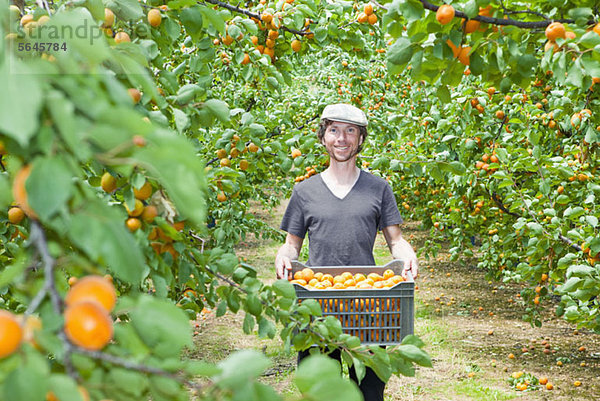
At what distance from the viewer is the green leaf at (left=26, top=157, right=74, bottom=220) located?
0.66 m

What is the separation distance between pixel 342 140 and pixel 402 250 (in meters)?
0.71

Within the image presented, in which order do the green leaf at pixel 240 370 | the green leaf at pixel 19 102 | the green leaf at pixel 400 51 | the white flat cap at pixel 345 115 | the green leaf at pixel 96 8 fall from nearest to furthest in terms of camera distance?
1. the green leaf at pixel 19 102
2. the green leaf at pixel 240 370
3. the green leaf at pixel 96 8
4. the green leaf at pixel 400 51
5. the white flat cap at pixel 345 115

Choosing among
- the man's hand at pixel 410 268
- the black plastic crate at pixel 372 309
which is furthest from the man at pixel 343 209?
the black plastic crate at pixel 372 309

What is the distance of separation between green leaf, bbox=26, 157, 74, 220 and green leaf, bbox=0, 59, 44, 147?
0.05 metres

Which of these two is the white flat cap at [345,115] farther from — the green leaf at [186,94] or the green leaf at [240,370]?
the green leaf at [240,370]

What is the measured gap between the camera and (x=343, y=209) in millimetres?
3062

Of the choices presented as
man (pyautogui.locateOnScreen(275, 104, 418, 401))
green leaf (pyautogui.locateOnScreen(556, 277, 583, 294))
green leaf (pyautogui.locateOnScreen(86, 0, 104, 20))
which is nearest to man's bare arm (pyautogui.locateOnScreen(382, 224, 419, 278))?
man (pyautogui.locateOnScreen(275, 104, 418, 401))

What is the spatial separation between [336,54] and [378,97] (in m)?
2.08

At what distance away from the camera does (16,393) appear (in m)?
0.61

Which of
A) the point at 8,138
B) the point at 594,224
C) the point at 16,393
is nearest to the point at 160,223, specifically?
the point at 8,138

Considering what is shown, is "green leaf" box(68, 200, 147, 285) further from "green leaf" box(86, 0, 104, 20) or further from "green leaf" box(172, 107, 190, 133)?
"green leaf" box(86, 0, 104, 20)

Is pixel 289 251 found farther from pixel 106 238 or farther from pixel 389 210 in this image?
pixel 106 238

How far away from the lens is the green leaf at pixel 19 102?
2.01ft

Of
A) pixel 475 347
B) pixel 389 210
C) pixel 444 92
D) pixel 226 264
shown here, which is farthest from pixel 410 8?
pixel 475 347
